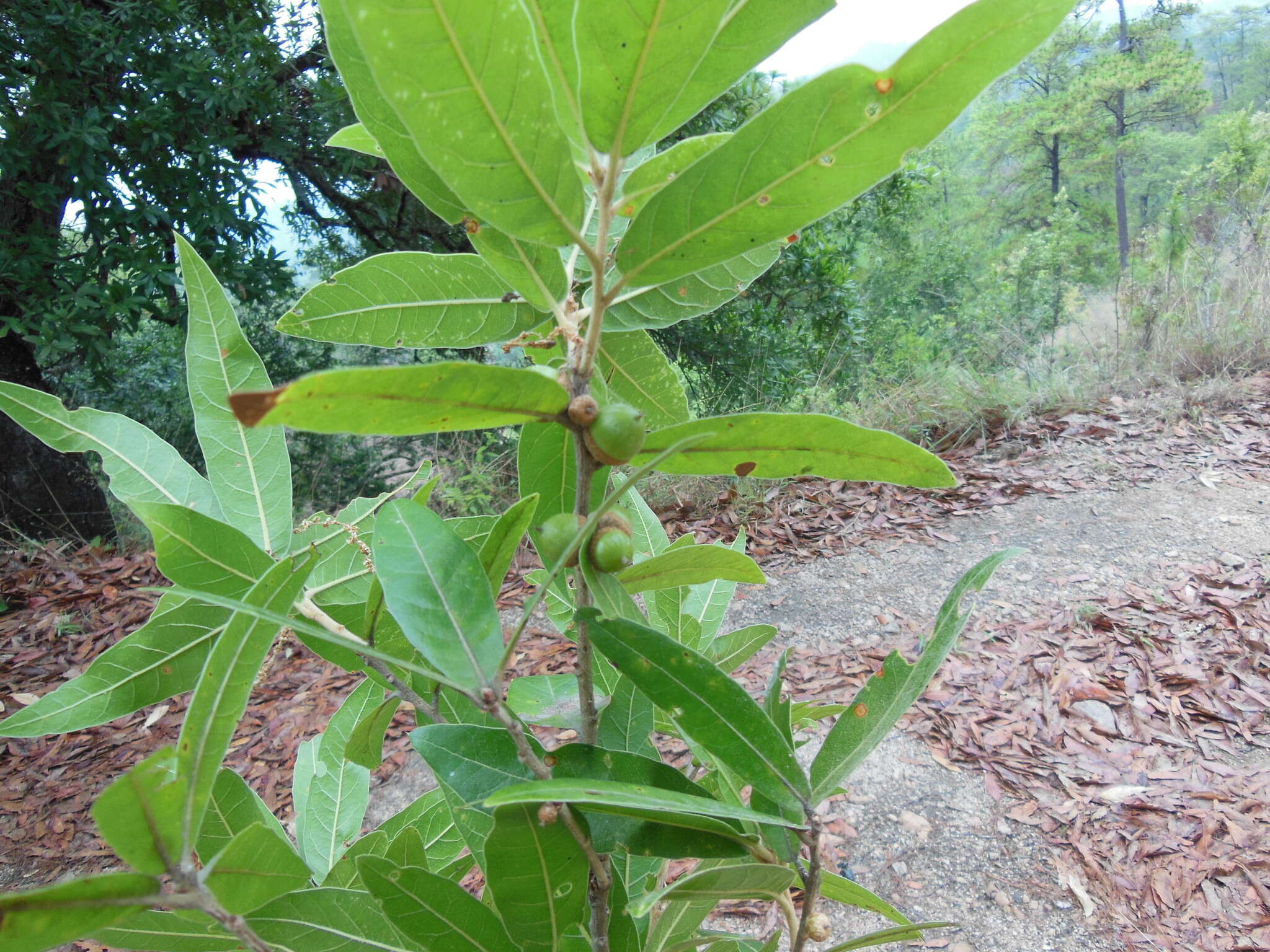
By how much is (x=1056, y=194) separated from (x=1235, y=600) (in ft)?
53.2

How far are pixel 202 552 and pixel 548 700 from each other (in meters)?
0.27

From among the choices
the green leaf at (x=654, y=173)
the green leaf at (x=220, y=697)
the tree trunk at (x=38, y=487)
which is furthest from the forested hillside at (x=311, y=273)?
the green leaf at (x=220, y=697)

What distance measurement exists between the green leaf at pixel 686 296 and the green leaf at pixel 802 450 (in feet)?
0.33

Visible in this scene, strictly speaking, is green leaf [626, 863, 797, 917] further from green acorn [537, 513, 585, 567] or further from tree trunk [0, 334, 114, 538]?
tree trunk [0, 334, 114, 538]

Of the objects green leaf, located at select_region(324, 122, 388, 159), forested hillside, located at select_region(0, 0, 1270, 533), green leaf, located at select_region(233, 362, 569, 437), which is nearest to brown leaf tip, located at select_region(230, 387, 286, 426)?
green leaf, located at select_region(233, 362, 569, 437)

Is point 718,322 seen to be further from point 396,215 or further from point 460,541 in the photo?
point 460,541

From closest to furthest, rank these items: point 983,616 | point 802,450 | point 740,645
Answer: point 802,450 → point 740,645 → point 983,616

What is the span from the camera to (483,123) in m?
0.30

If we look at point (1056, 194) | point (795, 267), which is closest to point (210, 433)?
point (795, 267)

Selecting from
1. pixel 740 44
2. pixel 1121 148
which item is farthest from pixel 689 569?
pixel 1121 148

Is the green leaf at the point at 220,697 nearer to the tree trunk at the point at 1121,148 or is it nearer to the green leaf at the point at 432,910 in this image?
the green leaf at the point at 432,910

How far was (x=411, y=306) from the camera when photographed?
47cm

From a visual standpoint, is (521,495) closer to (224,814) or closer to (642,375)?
(642,375)

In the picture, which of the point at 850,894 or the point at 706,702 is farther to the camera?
the point at 850,894
